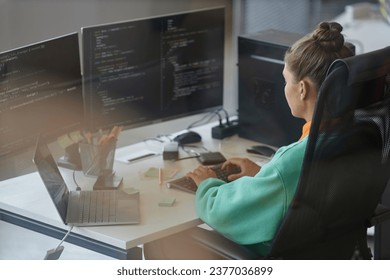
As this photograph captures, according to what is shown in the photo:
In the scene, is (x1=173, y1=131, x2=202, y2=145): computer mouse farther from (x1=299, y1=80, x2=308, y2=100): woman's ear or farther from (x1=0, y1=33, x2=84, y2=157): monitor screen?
(x1=299, y1=80, x2=308, y2=100): woman's ear

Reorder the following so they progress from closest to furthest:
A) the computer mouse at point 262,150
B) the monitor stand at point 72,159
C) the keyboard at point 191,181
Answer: the keyboard at point 191,181 < the monitor stand at point 72,159 < the computer mouse at point 262,150

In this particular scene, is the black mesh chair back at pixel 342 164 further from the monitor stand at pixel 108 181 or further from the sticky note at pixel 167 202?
the monitor stand at pixel 108 181

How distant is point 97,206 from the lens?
2.13m

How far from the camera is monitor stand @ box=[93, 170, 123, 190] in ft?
7.48

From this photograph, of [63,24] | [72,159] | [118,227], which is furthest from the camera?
[63,24]

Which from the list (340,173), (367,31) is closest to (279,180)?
(340,173)

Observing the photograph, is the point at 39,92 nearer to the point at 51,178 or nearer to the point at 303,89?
the point at 51,178

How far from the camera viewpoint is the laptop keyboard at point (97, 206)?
81.4 inches

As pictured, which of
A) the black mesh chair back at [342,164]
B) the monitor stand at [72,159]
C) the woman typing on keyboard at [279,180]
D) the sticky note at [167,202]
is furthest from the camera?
the monitor stand at [72,159]

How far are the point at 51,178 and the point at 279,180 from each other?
1.94ft

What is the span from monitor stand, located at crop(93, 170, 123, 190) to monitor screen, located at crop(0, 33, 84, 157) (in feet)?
0.66

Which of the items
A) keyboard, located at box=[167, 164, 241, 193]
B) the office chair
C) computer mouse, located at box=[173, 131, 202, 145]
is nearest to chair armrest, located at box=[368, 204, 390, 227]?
the office chair

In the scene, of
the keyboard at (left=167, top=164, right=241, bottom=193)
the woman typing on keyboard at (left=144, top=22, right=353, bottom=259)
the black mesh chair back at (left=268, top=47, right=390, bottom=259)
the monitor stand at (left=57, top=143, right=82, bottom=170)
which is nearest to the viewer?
the black mesh chair back at (left=268, top=47, right=390, bottom=259)

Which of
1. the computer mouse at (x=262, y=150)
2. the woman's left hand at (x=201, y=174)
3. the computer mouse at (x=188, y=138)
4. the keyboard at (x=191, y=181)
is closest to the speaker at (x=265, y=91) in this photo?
the computer mouse at (x=262, y=150)
